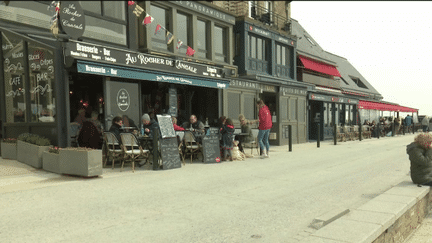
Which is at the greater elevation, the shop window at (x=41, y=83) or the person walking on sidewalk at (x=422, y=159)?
the shop window at (x=41, y=83)

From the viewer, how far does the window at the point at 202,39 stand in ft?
48.5

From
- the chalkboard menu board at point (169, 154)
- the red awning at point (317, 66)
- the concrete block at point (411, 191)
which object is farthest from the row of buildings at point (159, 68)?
the concrete block at point (411, 191)

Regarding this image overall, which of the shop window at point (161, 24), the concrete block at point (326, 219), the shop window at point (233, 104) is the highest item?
the shop window at point (161, 24)

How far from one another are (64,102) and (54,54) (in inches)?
47.1

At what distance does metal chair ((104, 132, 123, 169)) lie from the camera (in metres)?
8.22

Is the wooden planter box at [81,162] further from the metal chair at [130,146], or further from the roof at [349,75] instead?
the roof at [349,75]

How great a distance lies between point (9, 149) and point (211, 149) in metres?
5.39

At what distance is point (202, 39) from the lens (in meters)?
15.0

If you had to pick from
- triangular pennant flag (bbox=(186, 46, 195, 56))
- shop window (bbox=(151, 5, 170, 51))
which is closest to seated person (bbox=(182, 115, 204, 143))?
triangular pennant flag (bbox=(186, 46, 195, 56))

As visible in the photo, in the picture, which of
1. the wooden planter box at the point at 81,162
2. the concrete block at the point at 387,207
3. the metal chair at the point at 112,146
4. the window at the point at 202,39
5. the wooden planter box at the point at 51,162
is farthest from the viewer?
the window at the point at 202,39

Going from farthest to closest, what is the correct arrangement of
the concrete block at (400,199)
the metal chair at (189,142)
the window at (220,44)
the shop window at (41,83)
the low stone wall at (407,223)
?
1. the window at (220,44)
2. the metal chair at (189,142)
3. the shop window at (41,83)
4. the concrete block at (400,199)
5. the low stone wall at (407,223)

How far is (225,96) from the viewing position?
573 inches

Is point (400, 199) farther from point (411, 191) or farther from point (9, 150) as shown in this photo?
point (9, 150)

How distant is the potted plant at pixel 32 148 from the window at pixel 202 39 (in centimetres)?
799
